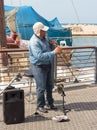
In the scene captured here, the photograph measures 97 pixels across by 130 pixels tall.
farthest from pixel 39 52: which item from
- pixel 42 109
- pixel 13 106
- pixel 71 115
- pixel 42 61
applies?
pixel 71 115

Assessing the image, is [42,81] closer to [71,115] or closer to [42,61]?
[42,61]

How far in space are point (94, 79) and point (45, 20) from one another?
1936 cm

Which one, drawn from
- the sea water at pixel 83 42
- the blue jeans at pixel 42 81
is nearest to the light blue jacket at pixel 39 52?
the blue jeans at pixel 42 81

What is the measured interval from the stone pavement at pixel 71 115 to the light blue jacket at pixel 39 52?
1.02 metres

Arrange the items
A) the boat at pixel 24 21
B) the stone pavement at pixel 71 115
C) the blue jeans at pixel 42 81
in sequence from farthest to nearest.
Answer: the boat at pixel 24 21 → the blue jeans at pixel 42 81 → the stone pavement at pixel 71 115

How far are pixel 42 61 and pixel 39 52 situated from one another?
22 centimetres

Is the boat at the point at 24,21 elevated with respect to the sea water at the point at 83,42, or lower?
elevated

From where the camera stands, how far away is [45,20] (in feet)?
99.1

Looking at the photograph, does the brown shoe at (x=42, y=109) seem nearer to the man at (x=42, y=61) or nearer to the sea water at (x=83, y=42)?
the man at (x=42, y=61)

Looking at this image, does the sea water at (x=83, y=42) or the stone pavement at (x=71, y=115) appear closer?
the stone pavement at (x=71, y=115)

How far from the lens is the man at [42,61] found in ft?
25.0

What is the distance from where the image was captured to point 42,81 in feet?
25.9

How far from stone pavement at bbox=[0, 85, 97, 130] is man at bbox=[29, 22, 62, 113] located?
30 centimetres

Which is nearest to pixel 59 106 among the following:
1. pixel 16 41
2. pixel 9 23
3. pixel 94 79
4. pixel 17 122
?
pixel 17 122
